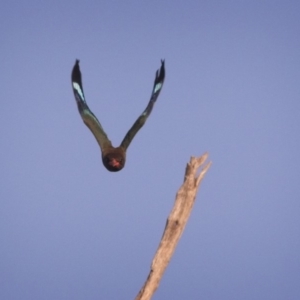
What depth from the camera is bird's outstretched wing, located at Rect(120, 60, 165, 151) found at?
10.6m

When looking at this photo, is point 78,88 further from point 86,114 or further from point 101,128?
point 101,128

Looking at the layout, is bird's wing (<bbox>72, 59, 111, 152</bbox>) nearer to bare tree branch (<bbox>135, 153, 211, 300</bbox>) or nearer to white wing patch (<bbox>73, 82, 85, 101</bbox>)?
white wing patch (<bbox>73, 82, 85, 101</bbox>)

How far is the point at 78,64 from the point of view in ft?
39.2

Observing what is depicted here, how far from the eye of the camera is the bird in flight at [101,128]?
391 inches

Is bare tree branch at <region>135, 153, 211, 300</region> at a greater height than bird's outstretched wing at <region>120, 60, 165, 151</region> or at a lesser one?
lesser

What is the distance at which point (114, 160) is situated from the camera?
9.87 m

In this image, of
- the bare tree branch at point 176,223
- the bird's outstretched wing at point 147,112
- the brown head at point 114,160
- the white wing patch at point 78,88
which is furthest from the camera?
the white wing patch at point 78,88

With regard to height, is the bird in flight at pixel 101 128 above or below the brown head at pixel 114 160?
above

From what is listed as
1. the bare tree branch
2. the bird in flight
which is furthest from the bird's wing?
the bare tree branch

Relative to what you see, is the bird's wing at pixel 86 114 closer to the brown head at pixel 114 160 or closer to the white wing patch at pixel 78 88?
the white wing patch at pixel 78 88

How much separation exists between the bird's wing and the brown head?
1.20 feet

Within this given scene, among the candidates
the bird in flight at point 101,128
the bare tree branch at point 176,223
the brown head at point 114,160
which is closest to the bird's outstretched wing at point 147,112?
the bird in flight at point 101,128

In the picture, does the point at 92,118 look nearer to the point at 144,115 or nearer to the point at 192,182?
the point at 144,115

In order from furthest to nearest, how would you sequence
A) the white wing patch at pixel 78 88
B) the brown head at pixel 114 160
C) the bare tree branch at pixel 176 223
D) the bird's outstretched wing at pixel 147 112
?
the white wing patch at pixel 78 88, the bird's outstretched wing at pixel 147 112, the brown head at pixel 114 160, the bare tree branch at pixel 176 223
